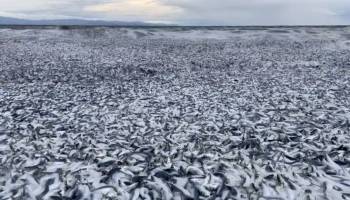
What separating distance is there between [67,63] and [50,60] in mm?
1872

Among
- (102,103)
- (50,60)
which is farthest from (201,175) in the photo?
(50,60)

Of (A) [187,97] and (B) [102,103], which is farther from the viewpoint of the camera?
(A) [187,97]

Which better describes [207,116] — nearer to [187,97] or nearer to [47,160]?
[187,97]

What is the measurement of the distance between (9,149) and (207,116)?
19.0 feet

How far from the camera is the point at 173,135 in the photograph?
364 inches

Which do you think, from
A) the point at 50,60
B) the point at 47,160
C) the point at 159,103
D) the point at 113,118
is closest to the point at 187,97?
the point at 159,103

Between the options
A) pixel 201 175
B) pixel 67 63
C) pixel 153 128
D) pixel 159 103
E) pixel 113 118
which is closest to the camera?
pixel 201 175

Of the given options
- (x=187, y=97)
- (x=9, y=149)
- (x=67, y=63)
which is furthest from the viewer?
(x=67, y=63)

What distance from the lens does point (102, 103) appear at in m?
12.4

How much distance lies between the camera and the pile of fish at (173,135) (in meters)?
6.56

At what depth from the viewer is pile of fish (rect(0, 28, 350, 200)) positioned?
656 cm

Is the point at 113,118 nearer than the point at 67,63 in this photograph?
Yes

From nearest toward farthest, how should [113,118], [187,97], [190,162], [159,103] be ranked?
[190,162]
[113,118]
[159,103]
[187,97]

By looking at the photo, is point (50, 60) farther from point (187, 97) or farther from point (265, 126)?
point (265, 126)
